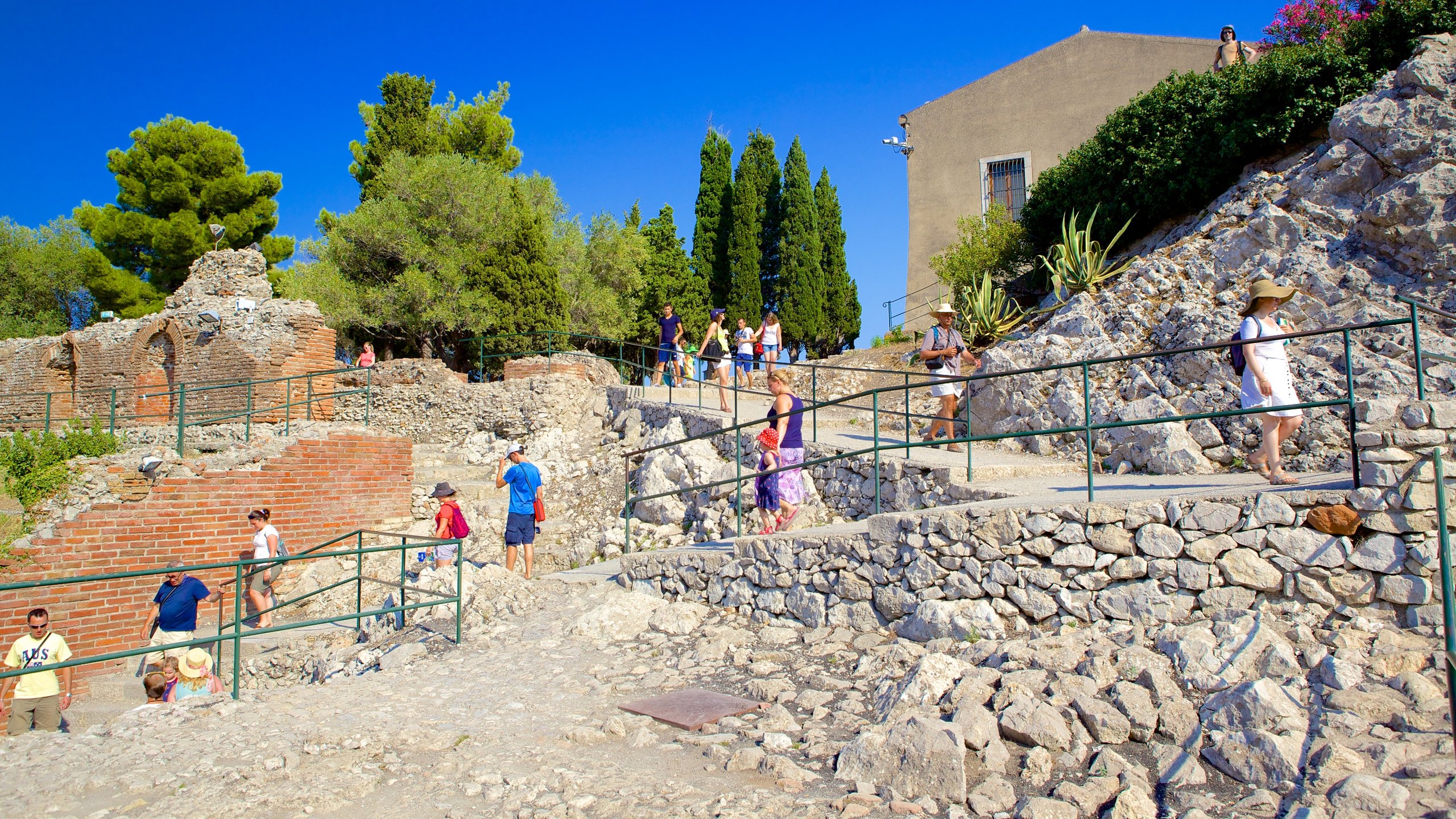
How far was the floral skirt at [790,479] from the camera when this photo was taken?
25.2 feet

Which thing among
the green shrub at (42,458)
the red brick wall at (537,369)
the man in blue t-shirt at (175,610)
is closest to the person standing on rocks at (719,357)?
the red brick wall at (537,369)

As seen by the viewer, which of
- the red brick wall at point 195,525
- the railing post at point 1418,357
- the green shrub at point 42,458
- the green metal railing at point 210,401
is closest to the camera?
the railing post at point 1418,357

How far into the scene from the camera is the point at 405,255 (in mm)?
21016

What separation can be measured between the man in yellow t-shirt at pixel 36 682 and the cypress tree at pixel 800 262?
20.7 meters

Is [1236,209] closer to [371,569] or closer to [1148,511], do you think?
[1148,511]

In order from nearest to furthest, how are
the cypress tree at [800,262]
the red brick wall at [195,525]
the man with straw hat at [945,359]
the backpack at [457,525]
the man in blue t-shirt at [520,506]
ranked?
the red brick wall at [195,525], the backpack at [457,525], the man in blue t-shirt at [520,506], the man with straw hat at [945,359], the cypress tree at [800,262]

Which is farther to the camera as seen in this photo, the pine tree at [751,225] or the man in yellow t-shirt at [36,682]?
the pine tree at [751,225]

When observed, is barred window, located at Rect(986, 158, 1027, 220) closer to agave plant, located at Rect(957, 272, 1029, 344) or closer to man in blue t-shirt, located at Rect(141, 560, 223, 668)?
agave plant, located at Rect(957, 272, 1029, 344)

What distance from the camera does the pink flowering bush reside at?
42.4 ft

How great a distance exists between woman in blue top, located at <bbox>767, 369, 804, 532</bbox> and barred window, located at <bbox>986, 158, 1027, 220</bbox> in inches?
592

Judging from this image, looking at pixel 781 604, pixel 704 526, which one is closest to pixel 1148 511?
pixel 781 604

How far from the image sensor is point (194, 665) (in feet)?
21.9

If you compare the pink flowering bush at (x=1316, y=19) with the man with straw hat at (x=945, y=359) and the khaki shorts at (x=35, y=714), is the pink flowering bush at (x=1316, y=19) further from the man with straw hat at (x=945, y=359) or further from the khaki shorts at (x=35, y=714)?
the khaki shorts at (x=35, y=714)

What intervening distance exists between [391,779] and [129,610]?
690cm
